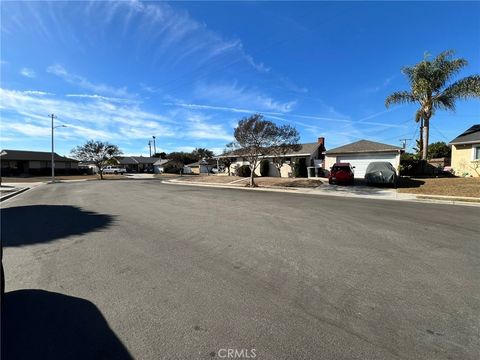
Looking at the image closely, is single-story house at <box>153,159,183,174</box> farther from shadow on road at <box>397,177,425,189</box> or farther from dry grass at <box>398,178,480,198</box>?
dry grass at <box>398,178,480,198</box>

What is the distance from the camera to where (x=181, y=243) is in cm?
610

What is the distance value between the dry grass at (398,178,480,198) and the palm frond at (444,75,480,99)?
860 cm

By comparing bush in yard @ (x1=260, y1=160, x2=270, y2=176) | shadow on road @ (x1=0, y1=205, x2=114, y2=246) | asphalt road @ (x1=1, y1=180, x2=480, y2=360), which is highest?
bush in yard @ (x1=260, y1=160, x2=270, y2=176)

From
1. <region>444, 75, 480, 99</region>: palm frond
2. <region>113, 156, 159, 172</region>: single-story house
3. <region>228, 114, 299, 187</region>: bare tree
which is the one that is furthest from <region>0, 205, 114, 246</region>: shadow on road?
<region>113, 156, 159, 172</region>: single-story house

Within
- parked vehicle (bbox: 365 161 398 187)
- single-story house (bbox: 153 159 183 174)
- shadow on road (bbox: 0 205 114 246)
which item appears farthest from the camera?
single-story house (bbox: 153 159 183 174)

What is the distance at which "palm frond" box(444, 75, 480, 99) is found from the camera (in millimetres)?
22125

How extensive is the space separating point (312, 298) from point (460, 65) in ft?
92.4

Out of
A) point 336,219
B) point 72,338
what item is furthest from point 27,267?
point 336,219

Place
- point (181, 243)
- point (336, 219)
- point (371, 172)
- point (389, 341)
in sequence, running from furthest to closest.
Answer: point (371, 172)
point (336, 219)
point (181, 243)
point (389, 341)

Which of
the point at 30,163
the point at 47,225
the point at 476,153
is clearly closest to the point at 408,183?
the point at 476,153

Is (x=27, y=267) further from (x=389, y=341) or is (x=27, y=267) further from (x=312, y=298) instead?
(x=389, y=341)

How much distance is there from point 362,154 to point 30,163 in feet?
196

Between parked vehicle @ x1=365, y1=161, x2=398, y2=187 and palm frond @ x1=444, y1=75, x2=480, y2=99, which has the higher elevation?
palm frond @ x1=444, y1=75, x2=480, y2=99

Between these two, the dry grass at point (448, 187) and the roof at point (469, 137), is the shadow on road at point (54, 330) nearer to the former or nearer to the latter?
the dry grass at point (448, 187)
